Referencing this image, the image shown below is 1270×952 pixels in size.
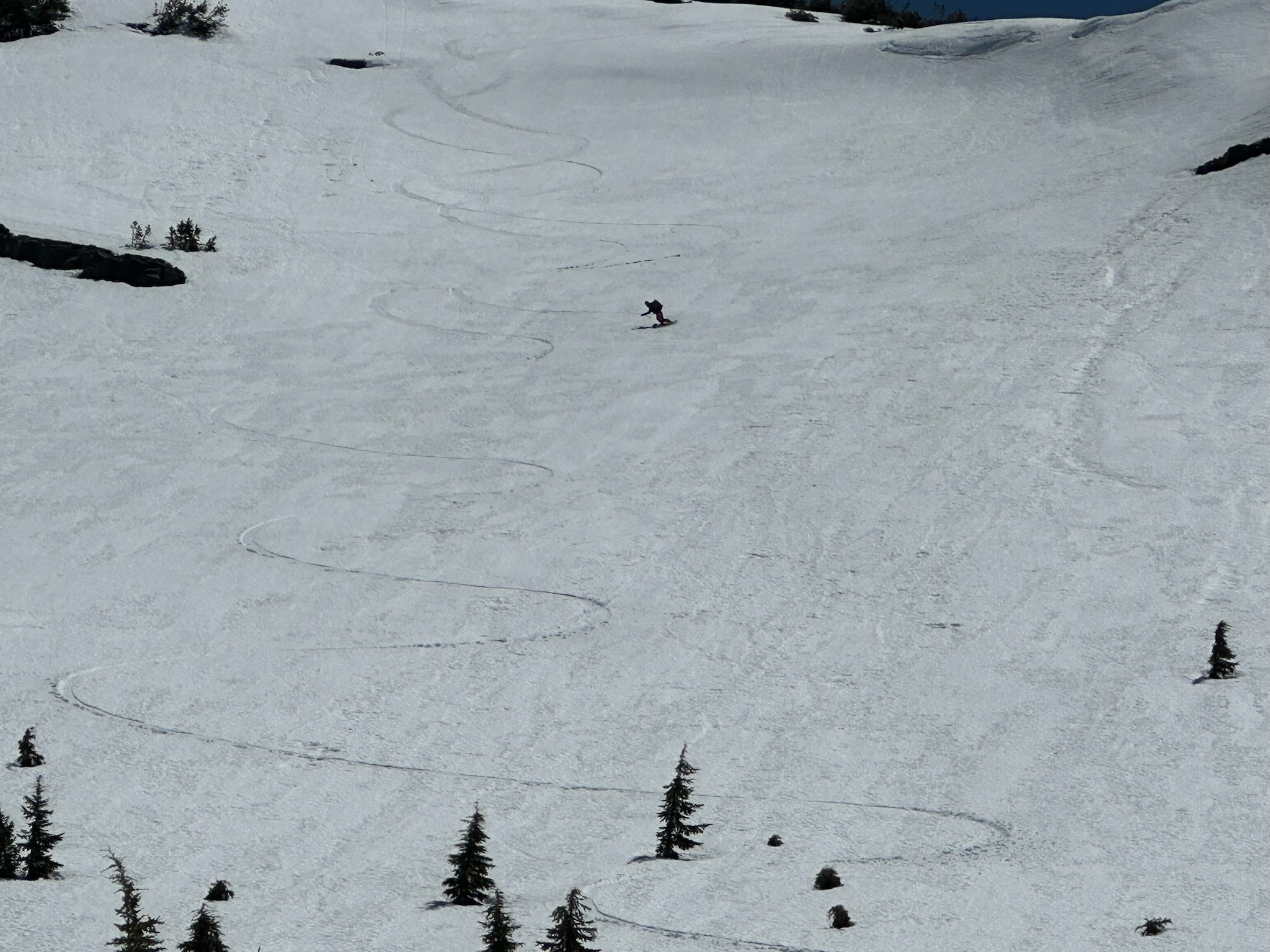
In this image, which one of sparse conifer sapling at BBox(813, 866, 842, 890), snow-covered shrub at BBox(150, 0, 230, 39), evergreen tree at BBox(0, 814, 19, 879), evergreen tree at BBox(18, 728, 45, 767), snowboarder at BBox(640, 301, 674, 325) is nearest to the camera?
sparse conifer sapling at BBox(813, 866, 842, 890)

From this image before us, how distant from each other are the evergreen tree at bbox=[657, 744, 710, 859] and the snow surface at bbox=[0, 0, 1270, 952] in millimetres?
186

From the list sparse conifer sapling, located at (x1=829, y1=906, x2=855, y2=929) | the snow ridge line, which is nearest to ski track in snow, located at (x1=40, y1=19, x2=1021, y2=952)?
the snow ridge line

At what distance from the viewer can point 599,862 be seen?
31.9 ft

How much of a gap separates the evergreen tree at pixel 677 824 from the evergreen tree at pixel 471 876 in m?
1.17

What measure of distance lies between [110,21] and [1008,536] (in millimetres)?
28086

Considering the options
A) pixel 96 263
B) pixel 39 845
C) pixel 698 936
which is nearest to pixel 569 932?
pixel 698 936

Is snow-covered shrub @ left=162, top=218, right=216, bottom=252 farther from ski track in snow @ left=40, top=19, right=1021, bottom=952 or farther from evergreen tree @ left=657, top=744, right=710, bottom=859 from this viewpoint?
evergreen tree @ left=657, top=744, right=710, bottom=859

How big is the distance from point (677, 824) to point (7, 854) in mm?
3946

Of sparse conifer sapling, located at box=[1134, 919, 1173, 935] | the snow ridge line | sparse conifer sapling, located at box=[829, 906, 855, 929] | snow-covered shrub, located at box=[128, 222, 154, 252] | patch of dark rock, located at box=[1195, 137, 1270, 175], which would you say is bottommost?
the snow ridge line

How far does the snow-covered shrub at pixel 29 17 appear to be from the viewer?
34.1 m

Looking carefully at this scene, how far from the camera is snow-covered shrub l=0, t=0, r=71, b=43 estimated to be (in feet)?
112

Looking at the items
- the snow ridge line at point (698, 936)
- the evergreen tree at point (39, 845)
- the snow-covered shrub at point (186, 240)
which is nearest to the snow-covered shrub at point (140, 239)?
the snow-covered shrub at point (186, 240)

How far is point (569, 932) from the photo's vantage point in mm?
7688

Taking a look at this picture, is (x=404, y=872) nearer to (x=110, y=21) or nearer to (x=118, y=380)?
(x=118, y=380)
